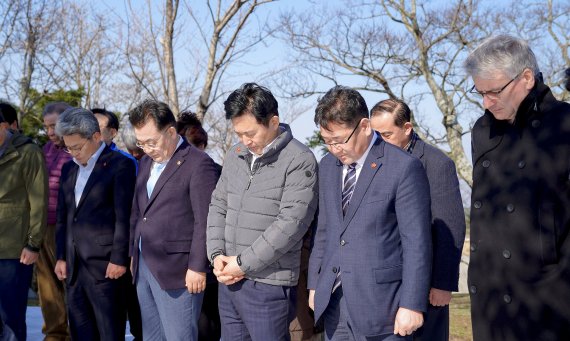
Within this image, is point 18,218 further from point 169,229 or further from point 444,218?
point 444,218

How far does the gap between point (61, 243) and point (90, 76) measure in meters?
18.9

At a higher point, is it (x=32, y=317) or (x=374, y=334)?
(x=374, y=334)

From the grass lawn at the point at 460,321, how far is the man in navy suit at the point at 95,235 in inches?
217

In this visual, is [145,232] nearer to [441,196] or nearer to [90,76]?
[441,196]

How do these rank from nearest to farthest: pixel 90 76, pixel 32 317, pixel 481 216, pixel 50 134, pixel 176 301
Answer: pixel 481 216 → pixel 176 301 → pixel 50 134 → pixel 32 317 → pixel 90 76

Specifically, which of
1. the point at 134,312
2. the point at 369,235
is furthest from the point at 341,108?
the point at 134,312

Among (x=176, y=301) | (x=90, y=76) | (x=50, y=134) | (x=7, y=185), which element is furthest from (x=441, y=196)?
(x=90, y=76)

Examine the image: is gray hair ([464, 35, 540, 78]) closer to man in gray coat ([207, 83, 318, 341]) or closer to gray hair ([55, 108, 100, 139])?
man in gray coat ([207, 83, 318, 341])

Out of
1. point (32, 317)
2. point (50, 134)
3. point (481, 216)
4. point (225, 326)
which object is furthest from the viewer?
point (32, 317)

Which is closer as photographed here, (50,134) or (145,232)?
(145,232)

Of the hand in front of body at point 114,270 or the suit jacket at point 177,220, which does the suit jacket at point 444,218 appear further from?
the hand in front of body at point 114,270

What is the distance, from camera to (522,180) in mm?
2680

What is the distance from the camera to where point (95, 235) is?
15.6 ft

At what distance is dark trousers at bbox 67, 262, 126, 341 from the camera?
473 centimetres
